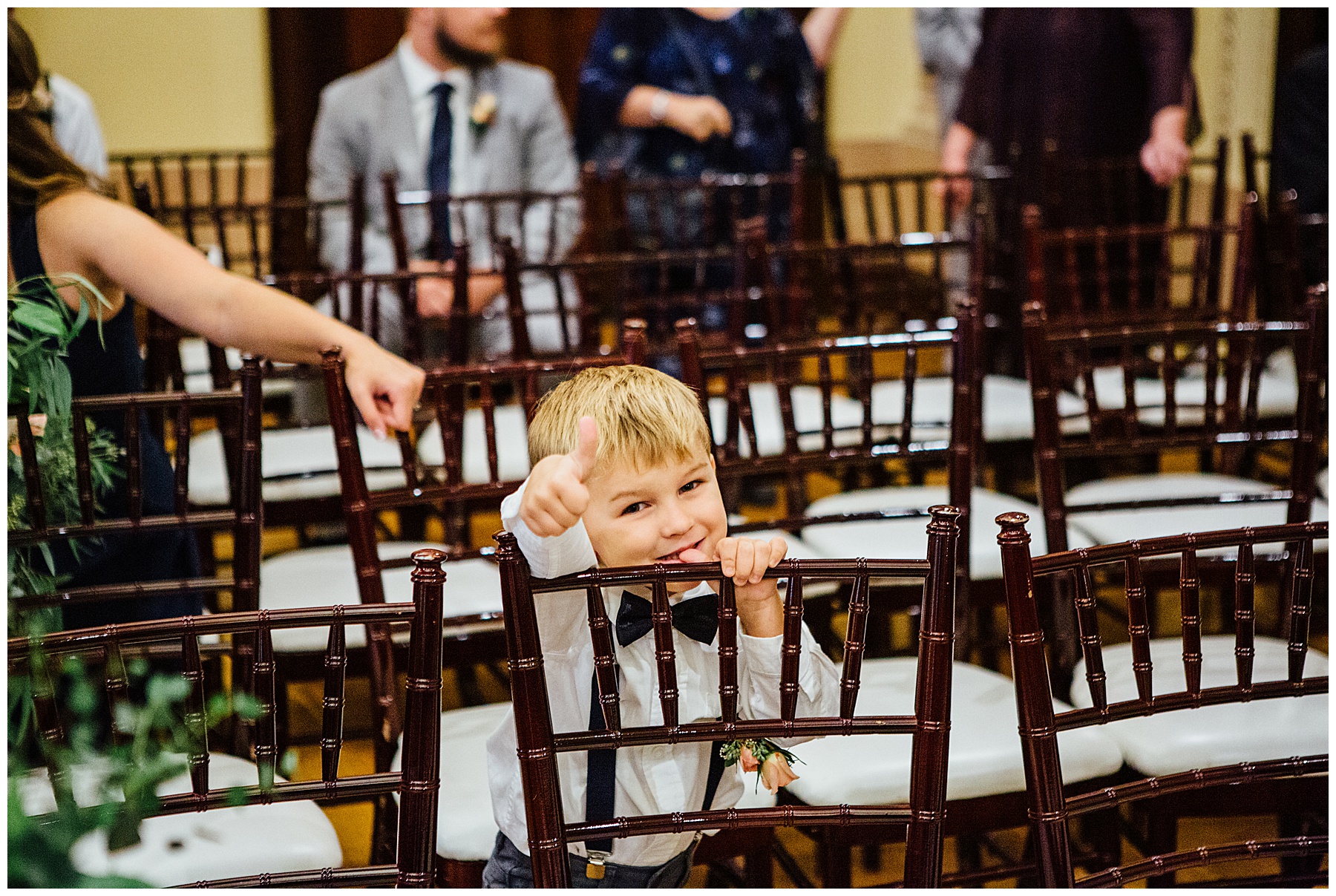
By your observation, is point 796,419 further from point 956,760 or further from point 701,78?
point 701,78

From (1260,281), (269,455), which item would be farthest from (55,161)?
(1260,281)

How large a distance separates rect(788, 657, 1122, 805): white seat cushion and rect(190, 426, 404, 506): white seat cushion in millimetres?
1031

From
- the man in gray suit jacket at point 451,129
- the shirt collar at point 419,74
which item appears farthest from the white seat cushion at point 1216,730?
the shirt collar at point 419,74

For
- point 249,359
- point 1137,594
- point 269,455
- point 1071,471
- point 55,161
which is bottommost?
point 1071,471

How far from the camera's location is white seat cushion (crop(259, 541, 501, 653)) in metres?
1.86

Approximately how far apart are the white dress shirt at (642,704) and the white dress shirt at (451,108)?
305 centimetres

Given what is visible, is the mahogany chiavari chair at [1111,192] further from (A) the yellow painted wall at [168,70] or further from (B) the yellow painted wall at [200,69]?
(A) the yellow painted wall at [168,70]

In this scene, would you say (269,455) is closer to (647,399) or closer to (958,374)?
(958,374)

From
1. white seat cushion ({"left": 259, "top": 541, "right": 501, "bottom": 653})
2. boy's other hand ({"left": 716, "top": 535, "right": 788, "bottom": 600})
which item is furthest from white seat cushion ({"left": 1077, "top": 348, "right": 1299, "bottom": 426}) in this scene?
boy's other hand ({"left": 716, "top": 535, "right": 788, "bottom": 600})

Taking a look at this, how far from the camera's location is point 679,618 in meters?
1.23

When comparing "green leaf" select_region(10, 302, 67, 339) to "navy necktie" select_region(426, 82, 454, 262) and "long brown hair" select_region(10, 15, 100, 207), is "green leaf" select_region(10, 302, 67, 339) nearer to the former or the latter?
"long brown hair" select_region(10, 15, 100, 207)

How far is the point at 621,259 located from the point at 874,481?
863mm

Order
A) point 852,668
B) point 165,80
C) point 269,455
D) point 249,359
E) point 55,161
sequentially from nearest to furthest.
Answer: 1. point 852,668
2. point 249,359
3. point 55,161
4. point 269,455
5. point 165,80

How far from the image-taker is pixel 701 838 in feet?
4.75
